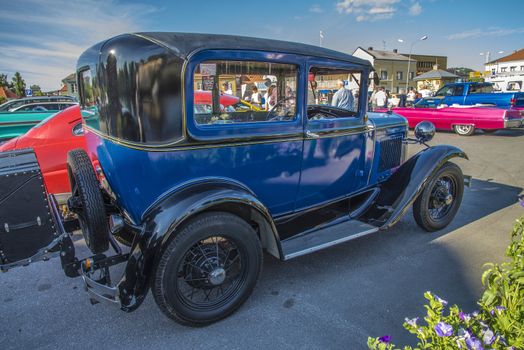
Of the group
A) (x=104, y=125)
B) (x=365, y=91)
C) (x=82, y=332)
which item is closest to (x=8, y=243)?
(x=82, y=332)

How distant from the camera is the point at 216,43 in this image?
7.54 ft

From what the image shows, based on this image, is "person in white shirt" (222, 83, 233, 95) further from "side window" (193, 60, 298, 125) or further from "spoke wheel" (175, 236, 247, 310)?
"spoke wheel" (175, 236, 247, 310)

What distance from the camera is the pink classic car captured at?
9.89m

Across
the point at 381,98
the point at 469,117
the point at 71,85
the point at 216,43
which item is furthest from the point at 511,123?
the point at 71,85

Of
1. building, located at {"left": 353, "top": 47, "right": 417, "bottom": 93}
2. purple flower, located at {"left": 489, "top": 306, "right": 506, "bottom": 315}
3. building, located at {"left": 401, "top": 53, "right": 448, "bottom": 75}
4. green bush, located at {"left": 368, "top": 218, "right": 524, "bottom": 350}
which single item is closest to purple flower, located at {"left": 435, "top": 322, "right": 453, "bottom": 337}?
green bush, located at {"left": 368, "top": 218, "right": 524, "bottom": 350}

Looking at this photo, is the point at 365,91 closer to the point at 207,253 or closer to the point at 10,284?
the point at 207,253

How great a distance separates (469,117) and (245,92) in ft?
32.8

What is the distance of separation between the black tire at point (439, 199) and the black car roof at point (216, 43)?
6.37 ft

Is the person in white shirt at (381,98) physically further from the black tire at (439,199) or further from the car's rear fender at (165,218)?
the car's rear fender at (165,218)

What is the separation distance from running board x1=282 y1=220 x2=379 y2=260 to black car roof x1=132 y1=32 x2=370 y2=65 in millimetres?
1568

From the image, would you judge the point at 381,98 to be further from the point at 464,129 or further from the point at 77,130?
the point at 77,130

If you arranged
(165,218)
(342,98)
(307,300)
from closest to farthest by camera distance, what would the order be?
(165,218) < (307,300) < (342,98)

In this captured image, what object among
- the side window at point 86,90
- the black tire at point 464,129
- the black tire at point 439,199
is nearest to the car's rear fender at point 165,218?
the side window at point 86,90

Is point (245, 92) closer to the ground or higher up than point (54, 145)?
higher up
